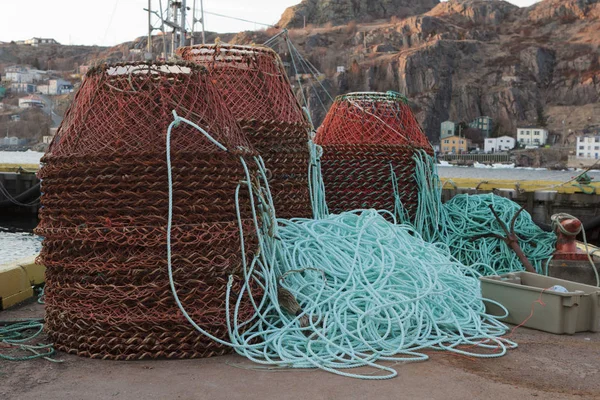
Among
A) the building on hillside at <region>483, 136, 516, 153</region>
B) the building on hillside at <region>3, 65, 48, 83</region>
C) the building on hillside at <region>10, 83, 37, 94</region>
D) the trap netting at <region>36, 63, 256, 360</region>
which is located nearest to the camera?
the trap netting at <region>36, 63, 256, 360</region>

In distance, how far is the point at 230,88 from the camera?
259 inches

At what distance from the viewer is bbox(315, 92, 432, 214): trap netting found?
26.9 ft

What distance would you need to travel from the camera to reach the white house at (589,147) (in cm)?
12244

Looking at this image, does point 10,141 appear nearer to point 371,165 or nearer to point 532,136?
point 532,136

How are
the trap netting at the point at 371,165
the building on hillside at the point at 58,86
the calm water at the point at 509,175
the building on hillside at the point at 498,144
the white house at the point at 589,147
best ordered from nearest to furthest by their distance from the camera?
the trap netting at the point at 371,165, the calm water at the point at 509,175, the white house at the point at 589,147, the building on hillside at the point at 498,144, the building on hillside at the point at 58,86

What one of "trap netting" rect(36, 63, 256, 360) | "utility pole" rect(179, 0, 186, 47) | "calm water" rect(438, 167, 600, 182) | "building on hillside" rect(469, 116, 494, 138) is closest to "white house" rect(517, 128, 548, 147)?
"building on hillside" rect(469, 116, 494, 138)

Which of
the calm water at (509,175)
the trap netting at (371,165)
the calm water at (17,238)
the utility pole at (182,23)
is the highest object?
the utility pole at (182,23)

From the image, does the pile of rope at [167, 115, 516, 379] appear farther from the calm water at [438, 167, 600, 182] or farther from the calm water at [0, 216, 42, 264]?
the calm water at [438, 167, 600, 182]

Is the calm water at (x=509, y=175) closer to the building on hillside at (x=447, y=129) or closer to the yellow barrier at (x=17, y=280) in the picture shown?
the building on hillside at (x=447, y=129)

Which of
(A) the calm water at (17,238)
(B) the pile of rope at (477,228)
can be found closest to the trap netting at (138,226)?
(B) the pile of rope at (477,228)

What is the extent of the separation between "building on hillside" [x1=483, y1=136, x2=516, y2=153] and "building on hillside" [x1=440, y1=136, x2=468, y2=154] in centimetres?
446

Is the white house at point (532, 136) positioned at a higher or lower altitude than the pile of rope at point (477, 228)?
higher

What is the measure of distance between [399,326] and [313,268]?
31.6 inches

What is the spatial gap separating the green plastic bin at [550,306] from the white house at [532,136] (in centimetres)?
14317
